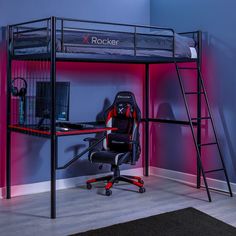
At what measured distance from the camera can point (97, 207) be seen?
4.32 meters

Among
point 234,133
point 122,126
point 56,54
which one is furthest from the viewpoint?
point 122,126

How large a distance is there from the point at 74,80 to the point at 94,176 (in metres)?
1.25

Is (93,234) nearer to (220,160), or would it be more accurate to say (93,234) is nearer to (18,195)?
(18,195)

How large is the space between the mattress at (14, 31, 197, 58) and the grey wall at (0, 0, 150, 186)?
1.41ft

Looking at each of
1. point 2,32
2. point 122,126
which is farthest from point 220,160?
point 2,32

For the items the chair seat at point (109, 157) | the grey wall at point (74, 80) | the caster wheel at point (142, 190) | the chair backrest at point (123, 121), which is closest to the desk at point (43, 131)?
the grey wall at point (74, 80)

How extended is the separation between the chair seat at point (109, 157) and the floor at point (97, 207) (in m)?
0.38

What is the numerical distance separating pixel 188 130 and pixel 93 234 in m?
2.30

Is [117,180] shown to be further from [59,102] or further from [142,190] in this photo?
[59,102]

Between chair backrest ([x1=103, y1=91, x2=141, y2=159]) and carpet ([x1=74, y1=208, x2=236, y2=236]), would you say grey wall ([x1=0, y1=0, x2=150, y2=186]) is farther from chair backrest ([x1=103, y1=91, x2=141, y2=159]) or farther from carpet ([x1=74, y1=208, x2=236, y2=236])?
carpet ([x1=74, y1=208, x2=236, y2=236])

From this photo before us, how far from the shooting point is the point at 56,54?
12.8 feet

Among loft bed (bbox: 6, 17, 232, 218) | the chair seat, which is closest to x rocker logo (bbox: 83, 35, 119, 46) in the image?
loft bed (bbox: 6, 17, 232, 218)

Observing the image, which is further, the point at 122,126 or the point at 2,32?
the point at 122,126

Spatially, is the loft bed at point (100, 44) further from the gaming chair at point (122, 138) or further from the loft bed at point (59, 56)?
the gaming chair at point (122, 138)
